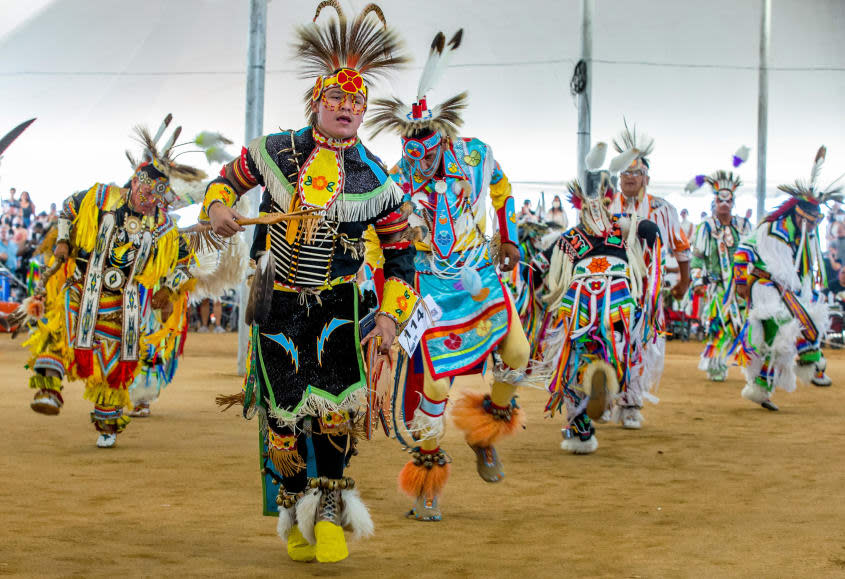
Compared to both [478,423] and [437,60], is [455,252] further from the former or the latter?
[437,60]

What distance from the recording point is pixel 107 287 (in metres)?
6.14

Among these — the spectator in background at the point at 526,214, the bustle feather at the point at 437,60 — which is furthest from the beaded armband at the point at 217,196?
the spectator in background at the point at 526,214

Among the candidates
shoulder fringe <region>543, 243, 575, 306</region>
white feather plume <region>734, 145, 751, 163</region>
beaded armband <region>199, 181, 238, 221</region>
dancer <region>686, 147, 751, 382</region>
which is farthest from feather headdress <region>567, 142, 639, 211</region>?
white feather plume <region>734, 145, 751, 163</region>

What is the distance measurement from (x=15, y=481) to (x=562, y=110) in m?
16.8

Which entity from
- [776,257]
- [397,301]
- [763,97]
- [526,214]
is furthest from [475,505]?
[763,97]

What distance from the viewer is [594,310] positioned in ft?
20.4

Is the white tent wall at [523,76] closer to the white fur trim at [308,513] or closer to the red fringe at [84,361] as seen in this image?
the red fringe at [84,361]

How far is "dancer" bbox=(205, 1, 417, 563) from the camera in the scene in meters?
3.44

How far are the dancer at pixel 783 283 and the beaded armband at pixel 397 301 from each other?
542 cm

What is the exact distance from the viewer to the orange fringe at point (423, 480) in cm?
437

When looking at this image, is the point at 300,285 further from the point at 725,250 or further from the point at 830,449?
the point at 725,250

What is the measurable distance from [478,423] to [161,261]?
97.1 inches

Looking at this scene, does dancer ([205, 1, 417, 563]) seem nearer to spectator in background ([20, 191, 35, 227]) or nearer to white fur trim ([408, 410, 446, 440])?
white fur trim ([408, 410, 446, 440])

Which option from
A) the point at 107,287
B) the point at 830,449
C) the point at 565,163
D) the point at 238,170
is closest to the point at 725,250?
the point at 830,449
